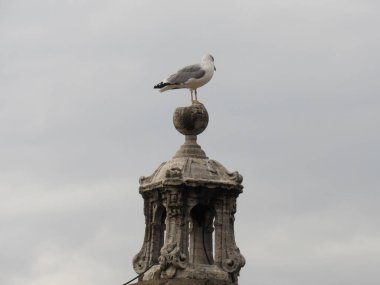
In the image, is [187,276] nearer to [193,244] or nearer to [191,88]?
[193,244]

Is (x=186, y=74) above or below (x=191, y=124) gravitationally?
above

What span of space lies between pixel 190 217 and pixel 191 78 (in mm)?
4133

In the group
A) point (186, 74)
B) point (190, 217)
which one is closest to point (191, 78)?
point (186, 74)

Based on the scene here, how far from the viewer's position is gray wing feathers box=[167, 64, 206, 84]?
173 feet

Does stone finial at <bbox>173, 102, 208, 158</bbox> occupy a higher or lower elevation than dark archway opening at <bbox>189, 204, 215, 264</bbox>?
higher

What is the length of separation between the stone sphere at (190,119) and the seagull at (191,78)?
0.53m

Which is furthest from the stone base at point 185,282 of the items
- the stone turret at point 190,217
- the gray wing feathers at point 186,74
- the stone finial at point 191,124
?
the gray wing feathers at point 186,74

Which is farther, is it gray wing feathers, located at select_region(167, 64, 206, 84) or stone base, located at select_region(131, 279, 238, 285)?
gray wing feathers, located at select_region(167, 64, 206, 84)

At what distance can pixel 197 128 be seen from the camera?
52625mm

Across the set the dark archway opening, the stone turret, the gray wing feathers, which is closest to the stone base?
the stone turret

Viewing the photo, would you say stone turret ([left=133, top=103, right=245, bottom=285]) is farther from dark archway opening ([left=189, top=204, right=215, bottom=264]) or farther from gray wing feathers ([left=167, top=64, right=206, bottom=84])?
gray wing feathers ([left=167, top=64, right=206, bottom=84])

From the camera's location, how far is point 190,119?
52.5m

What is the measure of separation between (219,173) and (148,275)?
3608mm

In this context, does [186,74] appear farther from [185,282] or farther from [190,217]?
[185,282]
